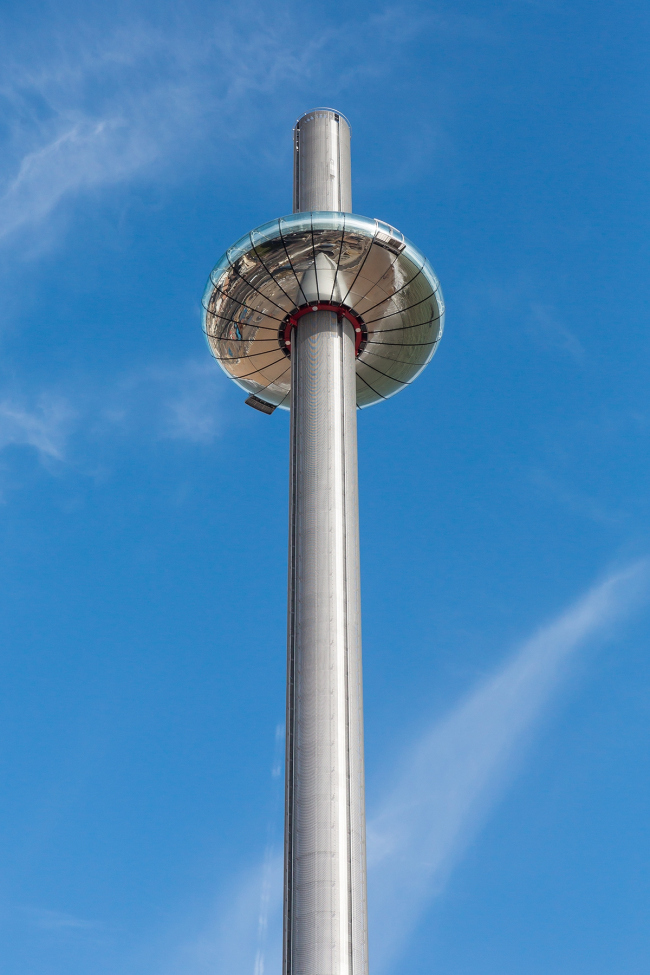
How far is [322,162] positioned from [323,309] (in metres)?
9.54

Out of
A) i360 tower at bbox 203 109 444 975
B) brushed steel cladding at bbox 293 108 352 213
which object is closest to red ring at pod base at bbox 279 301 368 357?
i360 tower at bbox 203 109 444 975

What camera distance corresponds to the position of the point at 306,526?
4450 cm

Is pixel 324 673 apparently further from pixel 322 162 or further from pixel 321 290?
pixel 322 162

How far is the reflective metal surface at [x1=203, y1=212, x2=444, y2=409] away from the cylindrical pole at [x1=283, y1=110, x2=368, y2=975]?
167 cm

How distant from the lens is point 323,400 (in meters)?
47.5

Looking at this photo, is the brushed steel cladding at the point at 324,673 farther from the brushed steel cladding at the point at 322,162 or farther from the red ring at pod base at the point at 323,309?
the brushed steel cladding at the point at 322,162

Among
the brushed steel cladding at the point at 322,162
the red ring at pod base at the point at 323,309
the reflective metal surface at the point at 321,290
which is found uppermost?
the brushed steel cladding at the point at 322,162

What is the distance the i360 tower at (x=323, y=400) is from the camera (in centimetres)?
3762

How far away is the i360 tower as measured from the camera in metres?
37.6

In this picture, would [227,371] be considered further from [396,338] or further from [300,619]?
[300,619]

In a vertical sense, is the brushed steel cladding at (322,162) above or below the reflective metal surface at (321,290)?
above

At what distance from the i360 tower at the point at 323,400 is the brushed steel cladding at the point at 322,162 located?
0.30 feet

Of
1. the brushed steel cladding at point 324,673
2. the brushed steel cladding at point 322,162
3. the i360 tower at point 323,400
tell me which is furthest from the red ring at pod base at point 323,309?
the brushed steel cladding at point 322,162

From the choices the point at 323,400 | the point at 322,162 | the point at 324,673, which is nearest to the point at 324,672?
the point at 324,673
